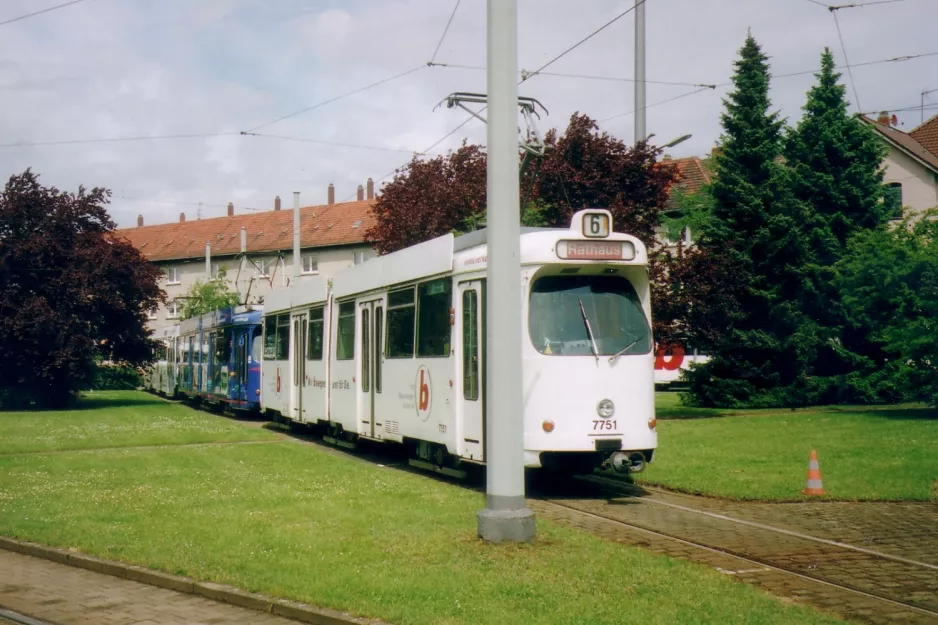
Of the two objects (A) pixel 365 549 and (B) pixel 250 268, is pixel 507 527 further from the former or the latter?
(B) pixel 250 268

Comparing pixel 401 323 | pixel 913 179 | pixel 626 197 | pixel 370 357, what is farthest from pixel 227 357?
pixel 913 179

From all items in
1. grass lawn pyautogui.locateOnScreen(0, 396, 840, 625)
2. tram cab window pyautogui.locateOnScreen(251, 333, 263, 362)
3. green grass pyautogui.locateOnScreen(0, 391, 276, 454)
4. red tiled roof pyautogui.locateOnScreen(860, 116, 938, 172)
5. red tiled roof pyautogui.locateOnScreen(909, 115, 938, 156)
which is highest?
red tiled roof pyautogui.locateOnScreen(909, 115, 938, 156)

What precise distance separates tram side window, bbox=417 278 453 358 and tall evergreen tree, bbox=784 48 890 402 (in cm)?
2176

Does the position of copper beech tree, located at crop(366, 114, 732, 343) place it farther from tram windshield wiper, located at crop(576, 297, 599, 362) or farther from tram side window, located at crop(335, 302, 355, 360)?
tram windshield wiper, located at crop(576, 297, 599, 362)

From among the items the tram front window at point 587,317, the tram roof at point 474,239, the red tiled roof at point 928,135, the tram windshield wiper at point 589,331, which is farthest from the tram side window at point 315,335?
the red tiled roof at point 928,135

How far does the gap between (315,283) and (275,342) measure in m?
4.46

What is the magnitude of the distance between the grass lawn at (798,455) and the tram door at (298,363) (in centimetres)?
767

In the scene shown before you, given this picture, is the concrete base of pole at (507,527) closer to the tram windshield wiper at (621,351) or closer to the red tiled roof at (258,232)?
the tram windshield wiper at (621,351)

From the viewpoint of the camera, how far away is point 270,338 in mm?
26547

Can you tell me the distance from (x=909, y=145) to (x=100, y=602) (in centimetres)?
4930

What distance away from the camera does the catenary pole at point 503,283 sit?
9.60 m

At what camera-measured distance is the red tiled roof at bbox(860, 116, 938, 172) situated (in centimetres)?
4766

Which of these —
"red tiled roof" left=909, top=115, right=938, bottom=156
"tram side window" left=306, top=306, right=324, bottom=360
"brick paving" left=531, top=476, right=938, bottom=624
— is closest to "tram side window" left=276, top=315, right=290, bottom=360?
"tram side window" left=306, top=306, right=324, bottom=360

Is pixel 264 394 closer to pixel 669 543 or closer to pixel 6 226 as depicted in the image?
pixel 6 226
